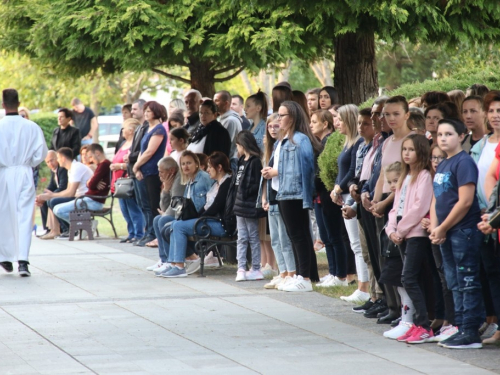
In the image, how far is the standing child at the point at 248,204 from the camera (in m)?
11.1

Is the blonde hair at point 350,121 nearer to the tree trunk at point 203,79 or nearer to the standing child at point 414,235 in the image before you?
the standing child at point 414,235

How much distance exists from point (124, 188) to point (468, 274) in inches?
351

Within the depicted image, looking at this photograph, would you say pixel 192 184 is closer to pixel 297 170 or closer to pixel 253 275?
pixel 253 275

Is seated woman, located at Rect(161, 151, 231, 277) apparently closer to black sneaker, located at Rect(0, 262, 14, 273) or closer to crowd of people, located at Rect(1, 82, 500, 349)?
crowd of people, located at Rect(1, 82, 500, 349)

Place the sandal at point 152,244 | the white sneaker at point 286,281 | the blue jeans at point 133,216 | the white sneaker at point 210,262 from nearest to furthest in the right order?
the white sneaker at point 286,281
the white sneaker at point 210,262
the sandal at point 152,244
the blue jeans at point 133,216

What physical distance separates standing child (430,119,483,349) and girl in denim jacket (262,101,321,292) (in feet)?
9.44

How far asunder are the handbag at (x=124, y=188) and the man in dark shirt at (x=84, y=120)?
7.29 m

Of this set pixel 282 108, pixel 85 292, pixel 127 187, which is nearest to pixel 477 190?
pixel 282 108

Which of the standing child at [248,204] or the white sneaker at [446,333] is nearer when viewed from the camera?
the white sneaker at [446,333]

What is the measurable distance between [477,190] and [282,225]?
10.8 ft

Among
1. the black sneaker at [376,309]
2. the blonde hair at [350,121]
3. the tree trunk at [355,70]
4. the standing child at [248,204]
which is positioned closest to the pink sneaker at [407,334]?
the black sneaker at [376,309]

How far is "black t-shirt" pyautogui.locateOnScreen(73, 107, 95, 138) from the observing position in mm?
22516

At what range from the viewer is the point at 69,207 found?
53.4 feet

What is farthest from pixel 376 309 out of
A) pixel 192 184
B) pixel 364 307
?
pixel 192 184
